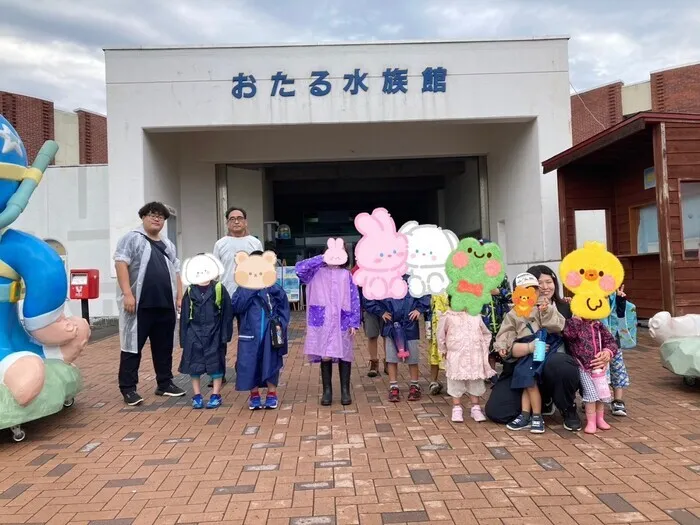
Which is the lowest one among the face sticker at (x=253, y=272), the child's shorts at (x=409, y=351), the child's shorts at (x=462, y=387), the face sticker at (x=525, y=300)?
the child's shorts at (x=462, y=387)

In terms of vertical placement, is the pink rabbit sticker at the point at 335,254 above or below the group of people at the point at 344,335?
above

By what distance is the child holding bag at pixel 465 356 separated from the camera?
431cm

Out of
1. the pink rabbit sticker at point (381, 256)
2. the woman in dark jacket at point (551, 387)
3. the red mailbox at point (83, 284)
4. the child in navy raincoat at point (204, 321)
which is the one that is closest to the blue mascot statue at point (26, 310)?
the child in navy raincoat at point (204, 321)

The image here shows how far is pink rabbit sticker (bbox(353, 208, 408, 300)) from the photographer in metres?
4.88

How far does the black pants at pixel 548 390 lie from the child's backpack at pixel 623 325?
81 centimetres

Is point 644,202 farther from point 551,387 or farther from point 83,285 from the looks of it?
point 83,285

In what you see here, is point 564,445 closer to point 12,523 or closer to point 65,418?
point 12,523

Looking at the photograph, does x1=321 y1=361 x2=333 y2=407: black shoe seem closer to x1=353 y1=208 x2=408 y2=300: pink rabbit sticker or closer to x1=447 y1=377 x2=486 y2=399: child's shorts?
x1=353 y1=208 x2=408 y2=300: pink rabbit sticker

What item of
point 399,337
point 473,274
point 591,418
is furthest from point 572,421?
point 399,337

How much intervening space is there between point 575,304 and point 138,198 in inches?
358

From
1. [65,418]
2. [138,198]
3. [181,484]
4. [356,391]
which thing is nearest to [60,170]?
[138,198]

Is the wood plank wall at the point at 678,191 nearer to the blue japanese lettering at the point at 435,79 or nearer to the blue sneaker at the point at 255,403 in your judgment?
the blue japanese lettering at the point at 435,79

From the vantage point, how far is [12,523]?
111 inches

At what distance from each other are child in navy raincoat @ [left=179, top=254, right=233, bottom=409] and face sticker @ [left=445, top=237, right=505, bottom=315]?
1.98 meters
